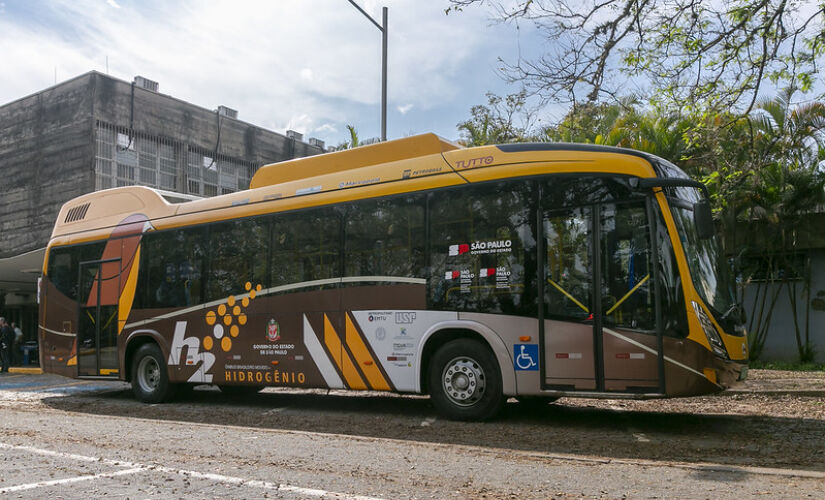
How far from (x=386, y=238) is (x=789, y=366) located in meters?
12.2

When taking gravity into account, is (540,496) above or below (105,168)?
below

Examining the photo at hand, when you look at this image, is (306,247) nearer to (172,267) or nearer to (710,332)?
(172,267)

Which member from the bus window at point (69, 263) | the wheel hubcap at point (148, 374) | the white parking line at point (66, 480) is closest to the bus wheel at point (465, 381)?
the white parking line at point (66, 480)

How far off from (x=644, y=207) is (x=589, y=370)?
195cm

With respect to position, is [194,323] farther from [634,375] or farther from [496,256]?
→ [634,375]

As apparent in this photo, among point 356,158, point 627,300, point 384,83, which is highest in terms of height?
point 384,83

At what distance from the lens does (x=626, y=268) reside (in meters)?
8.31

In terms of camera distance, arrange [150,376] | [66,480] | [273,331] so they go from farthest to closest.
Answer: [150,376] < [273,331] < [66,480]

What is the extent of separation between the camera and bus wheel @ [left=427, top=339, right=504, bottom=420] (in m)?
9.03

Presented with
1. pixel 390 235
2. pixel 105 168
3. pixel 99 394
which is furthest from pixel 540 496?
pixel 105 168

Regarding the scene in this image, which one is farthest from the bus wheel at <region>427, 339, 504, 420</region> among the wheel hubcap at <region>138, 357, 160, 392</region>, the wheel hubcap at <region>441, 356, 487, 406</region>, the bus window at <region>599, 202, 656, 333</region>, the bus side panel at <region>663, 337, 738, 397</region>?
the wheel hubcap at <region>138, 357, 160, 392</region>

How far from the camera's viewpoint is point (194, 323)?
12492 mm

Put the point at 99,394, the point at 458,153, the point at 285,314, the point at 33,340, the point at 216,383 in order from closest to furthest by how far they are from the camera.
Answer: the point at 458,153, the point at 285,314, the point at 216,383, the point at 99,394, the point at 33,340

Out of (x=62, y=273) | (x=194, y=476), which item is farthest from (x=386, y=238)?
(x=62, y=273)
